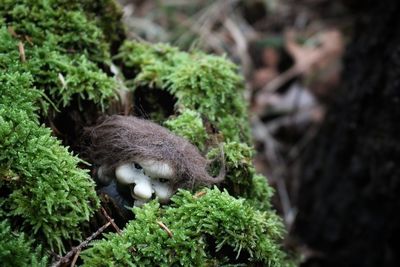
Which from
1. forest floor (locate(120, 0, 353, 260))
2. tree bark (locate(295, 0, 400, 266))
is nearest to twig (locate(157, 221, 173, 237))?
tree bark (locate(295, 0, 400, 266))

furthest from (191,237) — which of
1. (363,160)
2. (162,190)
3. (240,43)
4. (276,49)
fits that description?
(276,49)

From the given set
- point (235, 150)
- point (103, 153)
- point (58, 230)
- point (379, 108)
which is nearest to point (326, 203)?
point (379, 108)

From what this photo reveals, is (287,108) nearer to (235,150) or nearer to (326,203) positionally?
(326,203)

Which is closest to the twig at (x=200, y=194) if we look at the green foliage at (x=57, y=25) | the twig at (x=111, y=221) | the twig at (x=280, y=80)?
the twig at (x=111, y=221)

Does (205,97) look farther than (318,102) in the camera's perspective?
No

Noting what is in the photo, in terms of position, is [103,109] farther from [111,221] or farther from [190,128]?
[111,221]
